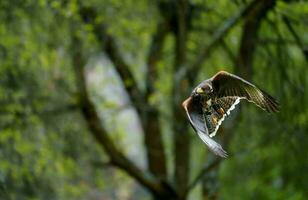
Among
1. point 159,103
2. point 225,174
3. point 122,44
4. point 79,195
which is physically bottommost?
point 225,174

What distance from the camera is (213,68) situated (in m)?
12.5

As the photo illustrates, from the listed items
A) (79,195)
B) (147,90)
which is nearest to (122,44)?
(147,90)

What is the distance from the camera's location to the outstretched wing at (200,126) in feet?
14.0

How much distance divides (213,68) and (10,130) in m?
3.21

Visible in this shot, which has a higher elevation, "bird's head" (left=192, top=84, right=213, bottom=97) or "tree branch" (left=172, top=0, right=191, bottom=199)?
"bird's head" (left=192, top=84, right=213, bottom=97)

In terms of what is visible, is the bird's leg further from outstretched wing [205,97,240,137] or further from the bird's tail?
the bird's tail

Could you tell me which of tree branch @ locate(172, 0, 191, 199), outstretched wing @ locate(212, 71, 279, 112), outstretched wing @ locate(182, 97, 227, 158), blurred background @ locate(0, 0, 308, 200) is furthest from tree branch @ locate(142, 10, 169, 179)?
outstretched wing @ locate(182, 97, 227, 158)

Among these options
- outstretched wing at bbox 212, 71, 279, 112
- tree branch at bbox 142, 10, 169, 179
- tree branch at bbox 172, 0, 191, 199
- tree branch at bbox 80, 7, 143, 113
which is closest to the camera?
outstretched wing at bbox 212, 71, 279, 112

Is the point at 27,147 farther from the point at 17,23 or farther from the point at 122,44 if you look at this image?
the point at 122,44

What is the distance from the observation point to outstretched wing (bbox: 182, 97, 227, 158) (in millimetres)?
4270

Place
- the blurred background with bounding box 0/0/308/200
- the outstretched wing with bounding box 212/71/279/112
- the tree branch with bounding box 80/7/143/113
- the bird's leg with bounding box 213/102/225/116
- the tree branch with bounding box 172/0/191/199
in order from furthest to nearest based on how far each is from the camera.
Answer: the tree branch with bounding box 80/7/143/113 < the tree branch with bounding box 172/0/191/199 < the blurred background with bounding box 0/0/308/200 < the outstretched wing with bounding box 212/71/279/112 < the bird's leg with bounding box 213/102/225/116

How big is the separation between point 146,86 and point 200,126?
336 inches

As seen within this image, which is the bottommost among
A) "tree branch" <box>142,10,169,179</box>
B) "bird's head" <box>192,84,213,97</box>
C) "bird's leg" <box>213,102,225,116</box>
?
"tree branch" <box>142,10,169,179</box>

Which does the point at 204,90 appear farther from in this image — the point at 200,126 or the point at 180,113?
the point at 180,113
